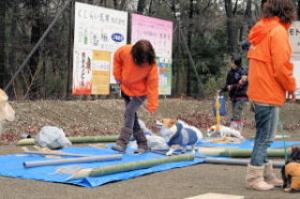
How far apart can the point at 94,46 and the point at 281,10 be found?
8232 millimetres

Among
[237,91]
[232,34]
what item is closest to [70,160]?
[237,91]

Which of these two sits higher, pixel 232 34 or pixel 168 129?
pixel 232 34

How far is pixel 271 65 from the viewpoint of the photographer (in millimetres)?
6180

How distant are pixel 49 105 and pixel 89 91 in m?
1.00

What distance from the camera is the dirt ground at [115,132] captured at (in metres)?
6.08

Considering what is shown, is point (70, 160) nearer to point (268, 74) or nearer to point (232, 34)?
point (268, 74)

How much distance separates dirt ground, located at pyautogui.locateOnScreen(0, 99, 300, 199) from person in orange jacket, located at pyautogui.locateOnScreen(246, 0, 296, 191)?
34cm

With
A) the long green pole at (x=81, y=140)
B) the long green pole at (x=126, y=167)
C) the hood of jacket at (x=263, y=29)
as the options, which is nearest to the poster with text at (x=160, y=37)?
the long green pole at (x=81, y=140)

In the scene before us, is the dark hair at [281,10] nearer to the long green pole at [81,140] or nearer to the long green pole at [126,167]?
the long green pole at [126,167]

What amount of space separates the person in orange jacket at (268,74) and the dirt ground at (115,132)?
34cm

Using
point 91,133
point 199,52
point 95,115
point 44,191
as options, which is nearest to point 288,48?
point 44,191

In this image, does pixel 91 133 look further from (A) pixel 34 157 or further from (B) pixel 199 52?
(B) pixel 199 52

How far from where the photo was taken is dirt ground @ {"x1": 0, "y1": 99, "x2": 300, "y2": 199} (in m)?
6.08

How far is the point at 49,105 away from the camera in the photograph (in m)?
13.9
